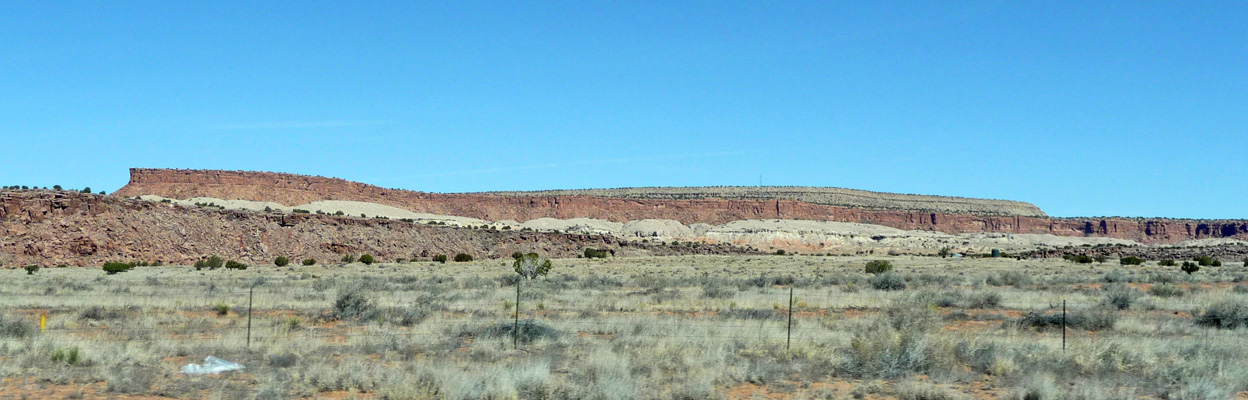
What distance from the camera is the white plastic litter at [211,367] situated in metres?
12.3

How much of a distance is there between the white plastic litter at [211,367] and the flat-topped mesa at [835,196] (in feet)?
360

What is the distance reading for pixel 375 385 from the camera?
11383 millimetres

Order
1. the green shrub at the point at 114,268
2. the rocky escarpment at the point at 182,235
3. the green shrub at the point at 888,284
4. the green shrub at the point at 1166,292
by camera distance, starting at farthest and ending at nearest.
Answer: the rocky escarpment at the point at 182,235 → the green shrub at the point at 114,268 → the green shrub at the point at 888,284 → the green shrub at the point at 1166,292

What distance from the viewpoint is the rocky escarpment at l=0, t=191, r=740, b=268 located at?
46969 mm

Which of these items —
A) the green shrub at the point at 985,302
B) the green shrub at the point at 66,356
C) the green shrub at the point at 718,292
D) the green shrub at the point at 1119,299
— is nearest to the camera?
the green shrub at the point at 66,356

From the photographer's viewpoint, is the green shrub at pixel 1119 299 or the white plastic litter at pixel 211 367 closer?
the white plastic litter at pixel 211 367

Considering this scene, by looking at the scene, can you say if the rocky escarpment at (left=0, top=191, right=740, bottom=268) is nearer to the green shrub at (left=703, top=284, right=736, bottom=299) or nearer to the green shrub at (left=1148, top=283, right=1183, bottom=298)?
the green shrub at (left=703, top=284, right=736, bottom=299)

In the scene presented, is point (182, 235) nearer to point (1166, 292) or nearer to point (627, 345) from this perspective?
point (627, 345)

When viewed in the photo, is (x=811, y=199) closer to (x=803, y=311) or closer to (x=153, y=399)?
(x=803, y=311)

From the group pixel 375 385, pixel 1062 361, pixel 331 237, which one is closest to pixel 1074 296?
pixel 1062 361

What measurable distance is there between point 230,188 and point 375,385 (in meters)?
89.2

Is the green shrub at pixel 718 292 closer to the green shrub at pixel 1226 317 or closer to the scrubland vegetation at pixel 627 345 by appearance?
the scrubland vegetation at pixel 627 345

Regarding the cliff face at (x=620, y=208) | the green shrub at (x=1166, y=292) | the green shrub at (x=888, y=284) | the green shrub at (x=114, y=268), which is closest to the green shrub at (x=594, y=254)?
the green shrub at (x=114, y=268)

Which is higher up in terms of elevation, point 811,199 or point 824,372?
point 811,199
